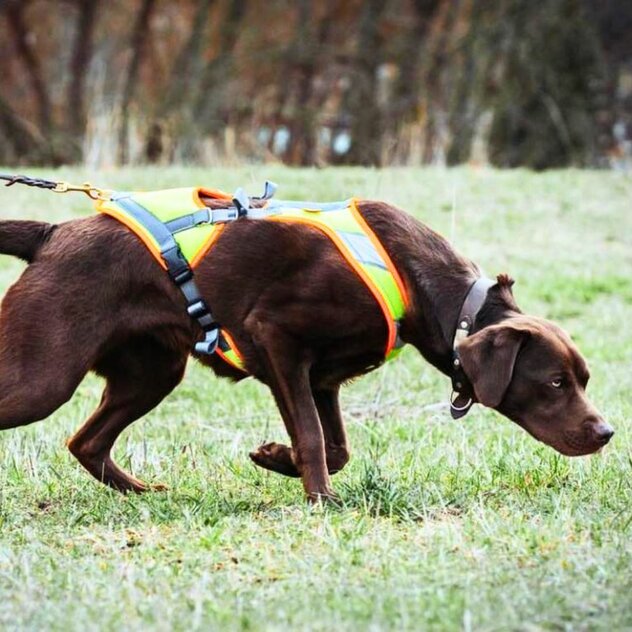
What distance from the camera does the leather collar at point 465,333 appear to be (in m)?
4.99

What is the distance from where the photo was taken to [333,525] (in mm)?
4387

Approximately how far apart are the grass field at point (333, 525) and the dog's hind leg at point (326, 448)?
0.32 feet

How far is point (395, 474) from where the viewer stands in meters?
5.29

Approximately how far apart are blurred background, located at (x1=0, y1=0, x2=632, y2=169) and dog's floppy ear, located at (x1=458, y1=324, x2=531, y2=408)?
10291 millimetres

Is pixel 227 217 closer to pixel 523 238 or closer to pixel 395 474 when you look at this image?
pixel 395 474

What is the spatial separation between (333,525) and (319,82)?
22776 mm

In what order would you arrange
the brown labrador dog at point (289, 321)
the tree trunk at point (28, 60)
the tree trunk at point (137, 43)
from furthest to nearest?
the tree trunk at point (28, 60)
the tree trunk at point (137, 43)
the brown labrador dog at point (289, 321)

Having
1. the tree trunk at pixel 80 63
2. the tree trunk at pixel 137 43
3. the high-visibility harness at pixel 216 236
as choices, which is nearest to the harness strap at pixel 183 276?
the high-visibility harness at pixel 216 236

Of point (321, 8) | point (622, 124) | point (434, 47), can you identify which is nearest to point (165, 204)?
point (622, 124)

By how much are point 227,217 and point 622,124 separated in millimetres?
15084

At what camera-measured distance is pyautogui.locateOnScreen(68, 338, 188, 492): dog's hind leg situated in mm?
5410

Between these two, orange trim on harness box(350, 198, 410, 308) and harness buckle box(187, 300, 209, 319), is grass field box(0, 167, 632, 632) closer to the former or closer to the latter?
harness buckle box(187, 300, 209, 319)

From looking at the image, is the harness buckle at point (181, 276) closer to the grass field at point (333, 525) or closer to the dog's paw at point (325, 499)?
the grass field at point (333, 525)

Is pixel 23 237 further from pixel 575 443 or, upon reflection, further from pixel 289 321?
pixel 575 443
